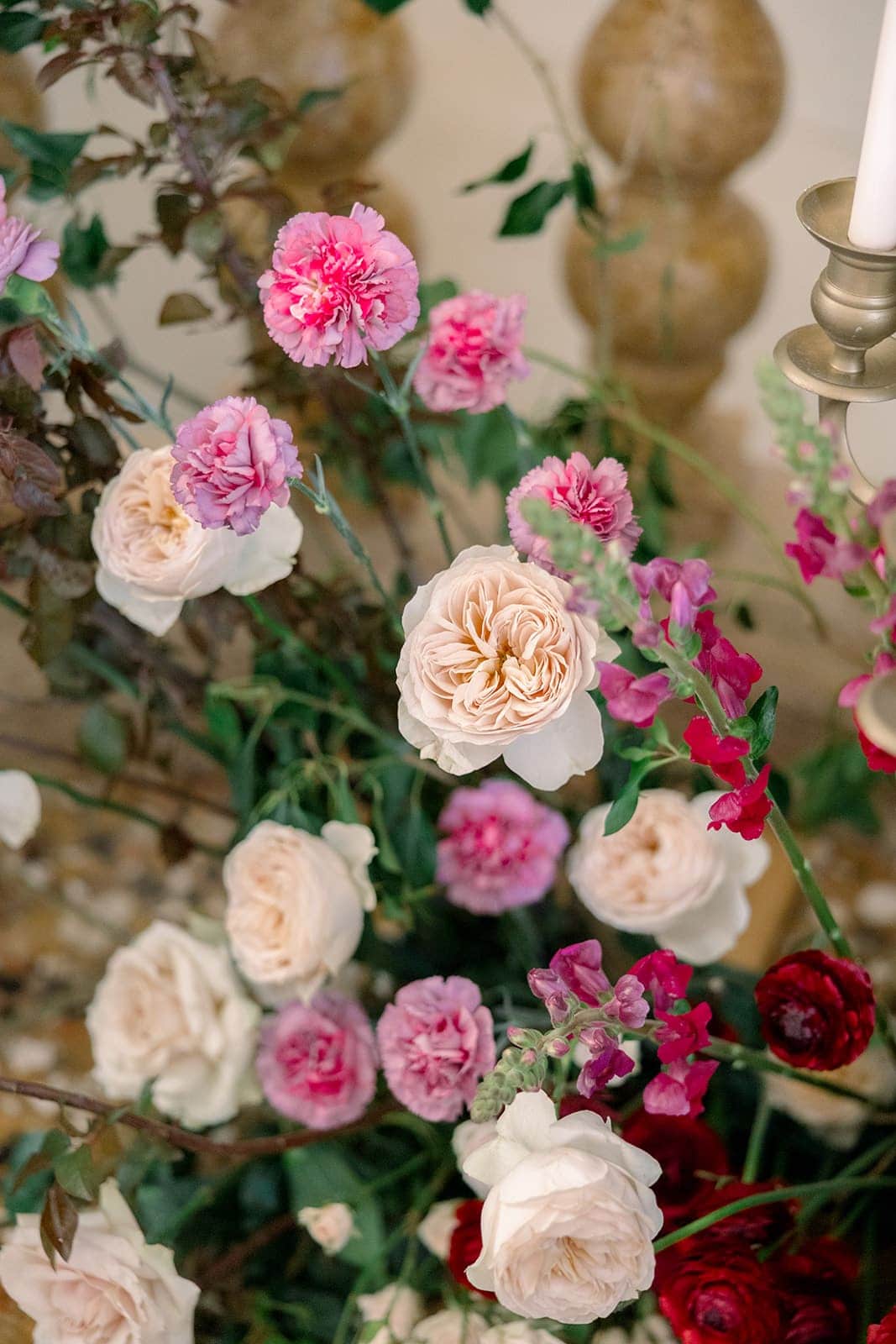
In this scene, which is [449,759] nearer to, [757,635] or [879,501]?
[879,501]

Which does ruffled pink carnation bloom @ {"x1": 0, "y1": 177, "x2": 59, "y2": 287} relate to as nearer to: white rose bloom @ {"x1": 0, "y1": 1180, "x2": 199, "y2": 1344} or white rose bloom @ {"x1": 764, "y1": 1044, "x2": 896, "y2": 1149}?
white rose bloom @ {"x1": 0, "y1": 1180, "x2": 199, "y2": 1344}

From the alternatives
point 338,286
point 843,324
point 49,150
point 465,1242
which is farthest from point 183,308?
point 465,1242

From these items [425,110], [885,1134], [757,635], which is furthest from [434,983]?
[425,110]

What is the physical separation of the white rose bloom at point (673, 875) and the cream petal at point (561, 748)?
0.54 ft

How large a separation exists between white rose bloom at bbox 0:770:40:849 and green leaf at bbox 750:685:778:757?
0.34 metres

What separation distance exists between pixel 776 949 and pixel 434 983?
0.39 meters

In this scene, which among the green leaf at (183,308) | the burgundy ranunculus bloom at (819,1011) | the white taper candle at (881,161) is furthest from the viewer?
the green leaf at (183,308)

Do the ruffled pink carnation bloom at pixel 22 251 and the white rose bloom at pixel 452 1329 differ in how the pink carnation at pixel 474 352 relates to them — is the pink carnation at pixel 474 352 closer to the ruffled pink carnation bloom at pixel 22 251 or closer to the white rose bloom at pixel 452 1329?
the ruffled pink carnation bloom at pixel 22 251

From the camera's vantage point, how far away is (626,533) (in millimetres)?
414

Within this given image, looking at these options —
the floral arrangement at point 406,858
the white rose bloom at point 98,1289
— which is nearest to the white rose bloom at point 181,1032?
the floral arrangement at point 406,858

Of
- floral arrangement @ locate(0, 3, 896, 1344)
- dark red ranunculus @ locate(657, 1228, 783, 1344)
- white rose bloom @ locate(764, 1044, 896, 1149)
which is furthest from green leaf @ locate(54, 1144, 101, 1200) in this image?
white rose bloom @ locate(764, 1044, 896, 1149)

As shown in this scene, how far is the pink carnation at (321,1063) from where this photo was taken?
0.58 metres

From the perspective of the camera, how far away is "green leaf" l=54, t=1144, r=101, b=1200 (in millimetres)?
469

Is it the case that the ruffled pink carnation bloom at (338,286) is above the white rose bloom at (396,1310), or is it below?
above
